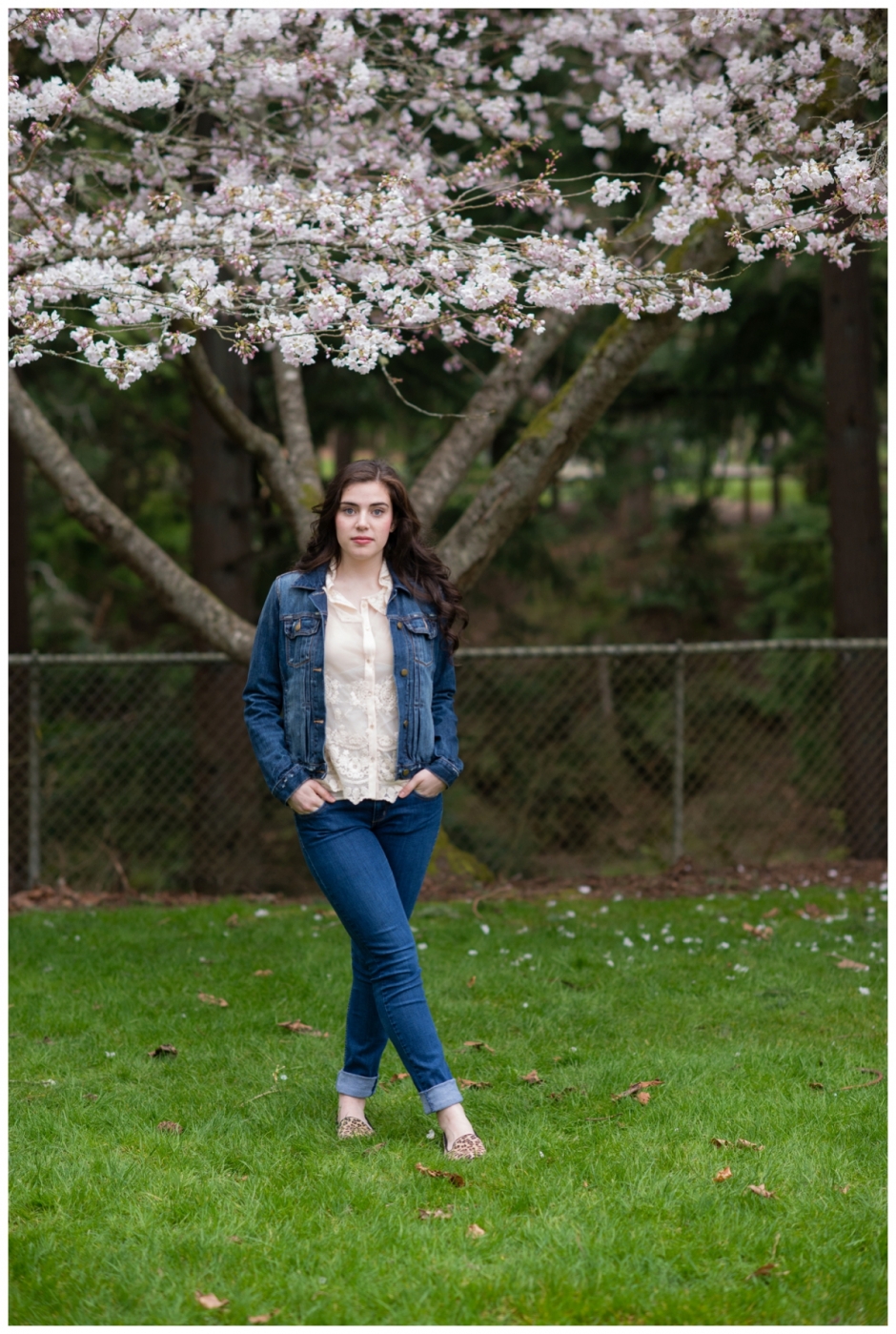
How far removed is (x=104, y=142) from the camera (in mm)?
9867

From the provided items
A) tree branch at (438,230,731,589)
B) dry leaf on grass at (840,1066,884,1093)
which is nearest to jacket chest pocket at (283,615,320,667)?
dry leaf on grass at (840,1066,884,1093)

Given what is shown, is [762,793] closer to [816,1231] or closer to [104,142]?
[104,142]

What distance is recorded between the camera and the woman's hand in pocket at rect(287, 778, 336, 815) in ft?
10.9

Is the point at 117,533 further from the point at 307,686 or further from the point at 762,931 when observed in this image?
the point at 762,931

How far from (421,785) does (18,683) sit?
626 cm

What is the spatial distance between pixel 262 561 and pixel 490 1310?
26.8 feet

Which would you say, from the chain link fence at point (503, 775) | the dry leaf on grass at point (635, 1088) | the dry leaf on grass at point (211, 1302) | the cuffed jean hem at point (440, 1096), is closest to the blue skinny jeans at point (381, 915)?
the cuffed jean hem at point (440, 1096)

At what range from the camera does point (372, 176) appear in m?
6.34

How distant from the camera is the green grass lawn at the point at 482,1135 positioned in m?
2.72

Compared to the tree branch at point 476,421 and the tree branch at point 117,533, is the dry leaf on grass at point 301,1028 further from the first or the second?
the tree branch at point 476,421

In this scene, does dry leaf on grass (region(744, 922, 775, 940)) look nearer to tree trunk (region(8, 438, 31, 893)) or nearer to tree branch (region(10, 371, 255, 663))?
tree branch (region(10, 371, 255, 663))

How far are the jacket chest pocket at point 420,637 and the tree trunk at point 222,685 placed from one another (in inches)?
206

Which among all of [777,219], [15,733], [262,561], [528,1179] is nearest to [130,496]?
[262,561]

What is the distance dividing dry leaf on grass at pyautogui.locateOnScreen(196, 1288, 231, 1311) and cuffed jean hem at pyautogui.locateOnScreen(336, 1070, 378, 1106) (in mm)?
968
